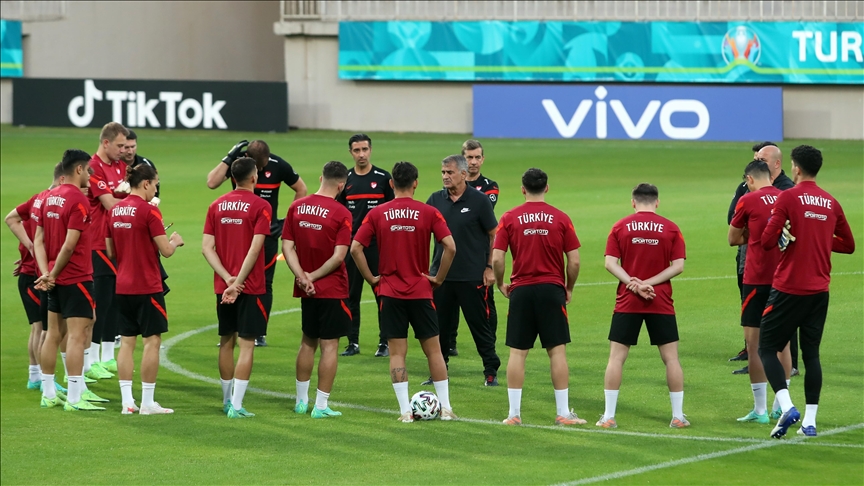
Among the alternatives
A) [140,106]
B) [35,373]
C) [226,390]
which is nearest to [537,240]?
[226,390]

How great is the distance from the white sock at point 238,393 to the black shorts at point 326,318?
0.72 meters

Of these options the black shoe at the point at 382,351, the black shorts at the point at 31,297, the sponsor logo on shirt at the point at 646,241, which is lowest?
the black shoe at the point at 382,351

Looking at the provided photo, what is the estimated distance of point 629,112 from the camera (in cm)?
3784

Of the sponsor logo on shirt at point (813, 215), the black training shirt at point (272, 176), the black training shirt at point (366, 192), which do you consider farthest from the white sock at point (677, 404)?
the black training shirt at point (272, 176)

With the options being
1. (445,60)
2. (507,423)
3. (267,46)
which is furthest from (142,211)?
(267,46)

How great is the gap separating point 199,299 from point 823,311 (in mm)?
9806

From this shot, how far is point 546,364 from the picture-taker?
12641 mm

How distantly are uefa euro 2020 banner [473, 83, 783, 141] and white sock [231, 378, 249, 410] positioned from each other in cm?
2865

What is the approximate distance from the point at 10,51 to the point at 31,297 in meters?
34.6

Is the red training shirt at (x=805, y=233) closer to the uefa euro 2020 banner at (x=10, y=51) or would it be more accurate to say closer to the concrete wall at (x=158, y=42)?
the uefa euro 2020 banner at (x=10, y=51)

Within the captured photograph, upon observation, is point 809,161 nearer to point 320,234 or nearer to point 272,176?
point 320,234

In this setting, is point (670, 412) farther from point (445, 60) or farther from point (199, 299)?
point (445, 60)

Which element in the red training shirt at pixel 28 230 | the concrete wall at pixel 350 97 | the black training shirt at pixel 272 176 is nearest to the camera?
the red training shirt at pixel 28 230

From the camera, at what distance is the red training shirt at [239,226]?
10.2 meters
